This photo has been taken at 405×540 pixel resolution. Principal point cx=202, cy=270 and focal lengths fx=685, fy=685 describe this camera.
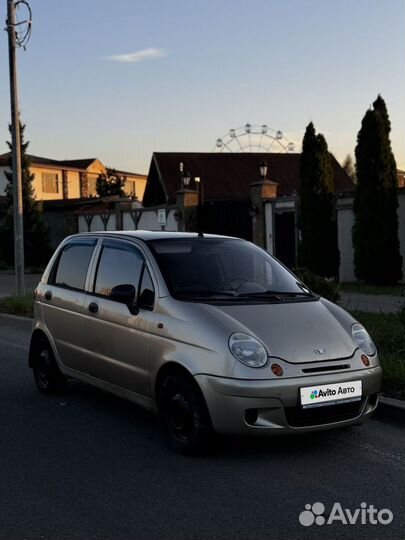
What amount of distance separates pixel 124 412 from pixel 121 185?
5353cm

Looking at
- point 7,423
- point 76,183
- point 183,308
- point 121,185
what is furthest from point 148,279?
point 76,183

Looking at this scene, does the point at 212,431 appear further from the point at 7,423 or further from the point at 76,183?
the point at 76,183

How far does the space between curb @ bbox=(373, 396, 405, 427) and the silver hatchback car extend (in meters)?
0.80

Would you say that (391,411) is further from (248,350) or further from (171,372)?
(171,372)

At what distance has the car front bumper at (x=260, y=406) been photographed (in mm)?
4641

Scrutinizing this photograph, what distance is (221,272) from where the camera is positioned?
18.9 feet

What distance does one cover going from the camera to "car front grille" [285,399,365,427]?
473 centimetres

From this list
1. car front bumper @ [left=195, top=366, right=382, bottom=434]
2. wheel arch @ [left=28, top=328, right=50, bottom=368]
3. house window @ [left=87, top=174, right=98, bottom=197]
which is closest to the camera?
car front bumper @ [left=195, top=366, right=382, bottom=434]

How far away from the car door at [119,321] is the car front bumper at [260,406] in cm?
82

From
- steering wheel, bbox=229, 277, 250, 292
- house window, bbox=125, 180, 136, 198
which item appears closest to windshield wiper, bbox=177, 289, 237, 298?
steering wheel, bbox=229, 277, 250, 292

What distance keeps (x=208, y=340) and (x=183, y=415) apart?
0.61m

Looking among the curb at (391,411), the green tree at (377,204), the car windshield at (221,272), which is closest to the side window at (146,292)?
the car windshield at (221,272)

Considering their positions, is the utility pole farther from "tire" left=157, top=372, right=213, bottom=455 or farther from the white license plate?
the white license plate

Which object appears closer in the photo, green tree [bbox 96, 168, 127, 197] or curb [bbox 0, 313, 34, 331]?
curb [bbox 0, 313, 34, 331]
